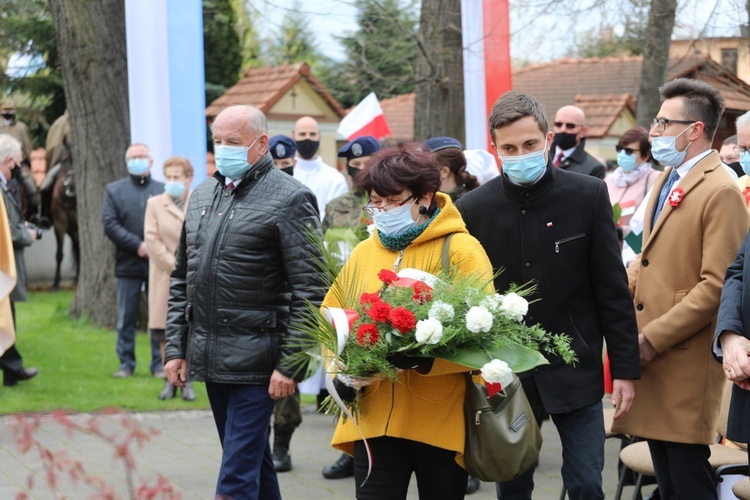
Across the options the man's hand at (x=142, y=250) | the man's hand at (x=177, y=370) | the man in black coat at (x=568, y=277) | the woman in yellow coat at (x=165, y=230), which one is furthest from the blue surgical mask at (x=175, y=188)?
the man in black coat at (x=568, y=277)

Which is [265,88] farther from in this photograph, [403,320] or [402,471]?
[403,320]

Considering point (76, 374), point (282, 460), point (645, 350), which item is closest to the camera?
point (645, 350)

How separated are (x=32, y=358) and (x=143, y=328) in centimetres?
198

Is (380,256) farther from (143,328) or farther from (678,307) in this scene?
(143,328)

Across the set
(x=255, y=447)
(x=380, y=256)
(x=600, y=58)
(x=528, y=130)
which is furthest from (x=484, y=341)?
(x=600, y=58)

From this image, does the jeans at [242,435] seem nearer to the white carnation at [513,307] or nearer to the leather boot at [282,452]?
the white carnation at [513,307]

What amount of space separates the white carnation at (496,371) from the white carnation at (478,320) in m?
0.13

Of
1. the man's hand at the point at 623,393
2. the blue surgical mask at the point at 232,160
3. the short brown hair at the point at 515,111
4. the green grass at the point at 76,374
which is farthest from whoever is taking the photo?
the green grass at the point at 76,374

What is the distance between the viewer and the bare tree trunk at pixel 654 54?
13375 millimetres

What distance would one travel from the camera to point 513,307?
4031 mm

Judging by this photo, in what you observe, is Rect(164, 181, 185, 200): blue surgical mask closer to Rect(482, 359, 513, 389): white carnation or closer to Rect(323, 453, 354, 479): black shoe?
Rect(323, 453, 354, 479): black shoe

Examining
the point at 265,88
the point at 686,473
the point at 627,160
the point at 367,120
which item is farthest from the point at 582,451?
the point at 265,88

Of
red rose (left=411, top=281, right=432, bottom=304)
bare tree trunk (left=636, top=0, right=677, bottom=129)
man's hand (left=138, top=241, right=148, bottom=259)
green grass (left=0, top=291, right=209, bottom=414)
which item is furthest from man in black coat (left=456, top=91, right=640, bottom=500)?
bare tree trunk (left=636, top=0, right=677, bottom=129)

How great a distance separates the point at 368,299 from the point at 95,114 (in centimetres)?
1026
